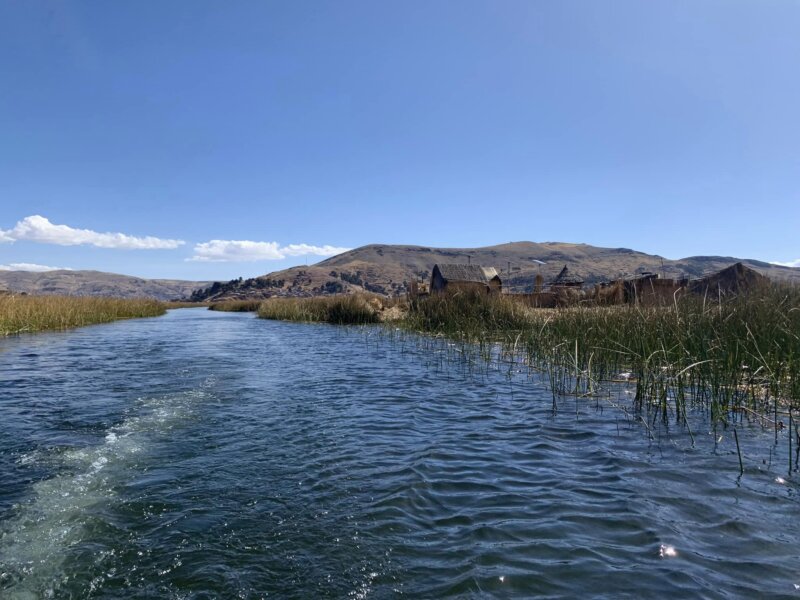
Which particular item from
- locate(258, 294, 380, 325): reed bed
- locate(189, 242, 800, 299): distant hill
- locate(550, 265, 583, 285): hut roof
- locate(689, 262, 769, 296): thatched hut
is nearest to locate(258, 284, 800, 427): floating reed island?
locate(689, 262, 769, 296): thatched hut

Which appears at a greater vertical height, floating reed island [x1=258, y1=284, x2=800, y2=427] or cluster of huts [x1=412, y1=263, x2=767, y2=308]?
cluster of huts [x1=412, y1=263, x2=767, y2=308]

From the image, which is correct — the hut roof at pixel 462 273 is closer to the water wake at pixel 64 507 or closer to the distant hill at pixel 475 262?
the water wake at pixel 64 507

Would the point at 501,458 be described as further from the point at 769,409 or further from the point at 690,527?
the point at 769,409

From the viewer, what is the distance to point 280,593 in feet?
8.86

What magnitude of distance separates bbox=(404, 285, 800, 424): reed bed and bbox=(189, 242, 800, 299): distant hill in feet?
253

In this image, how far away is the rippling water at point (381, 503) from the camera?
9.34 ft

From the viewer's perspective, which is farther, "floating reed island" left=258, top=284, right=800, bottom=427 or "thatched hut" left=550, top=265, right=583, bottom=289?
"thatched hut" left=550, top=265, right=583, bottom=289

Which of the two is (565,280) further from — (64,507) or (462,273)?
(64,507)

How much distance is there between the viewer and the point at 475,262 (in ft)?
526

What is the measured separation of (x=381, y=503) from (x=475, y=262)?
523ft

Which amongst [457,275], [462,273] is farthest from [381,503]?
[462,273]

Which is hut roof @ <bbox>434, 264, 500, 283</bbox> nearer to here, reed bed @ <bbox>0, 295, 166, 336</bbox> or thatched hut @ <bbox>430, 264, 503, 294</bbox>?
thatched hut @ <bbox>430, 264, 503, 294</bbox>

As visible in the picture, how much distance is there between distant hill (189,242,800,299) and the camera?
113 meters

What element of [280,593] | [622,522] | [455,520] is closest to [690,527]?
[622,522]
